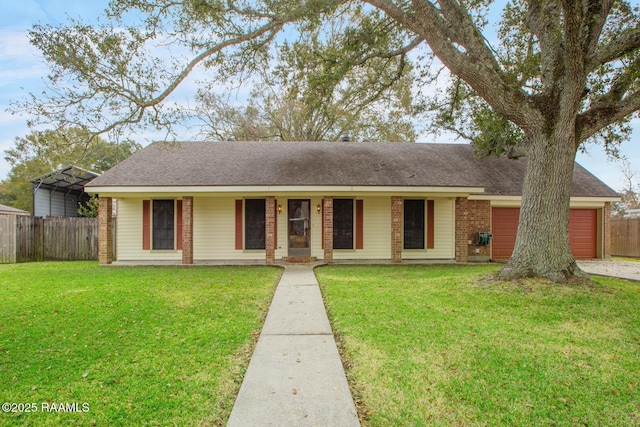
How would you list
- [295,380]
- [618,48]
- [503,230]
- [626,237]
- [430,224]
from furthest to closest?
[626,237] < [503,230] < [430,224] < [618,48] < [295,380]

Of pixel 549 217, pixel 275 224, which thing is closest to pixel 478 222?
pixel 549 217

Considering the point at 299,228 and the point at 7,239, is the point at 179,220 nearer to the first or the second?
the point at 299,228

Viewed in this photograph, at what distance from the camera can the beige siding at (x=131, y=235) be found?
11680 mm

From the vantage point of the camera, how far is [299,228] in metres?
11.8

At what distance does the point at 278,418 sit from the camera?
2.48m

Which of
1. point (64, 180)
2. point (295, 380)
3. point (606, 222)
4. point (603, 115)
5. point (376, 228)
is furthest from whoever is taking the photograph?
point (64, 180)

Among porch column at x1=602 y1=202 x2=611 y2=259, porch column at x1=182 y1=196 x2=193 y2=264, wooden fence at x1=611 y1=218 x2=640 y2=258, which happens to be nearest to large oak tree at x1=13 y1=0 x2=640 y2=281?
porch column at x1=182 y1=196 x2=193 y2=264

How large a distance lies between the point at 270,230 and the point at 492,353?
26.2 ft

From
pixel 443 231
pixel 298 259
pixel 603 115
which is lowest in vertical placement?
pixel 298 259

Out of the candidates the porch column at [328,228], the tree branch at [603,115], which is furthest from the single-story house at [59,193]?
the tree branch at [603,115]

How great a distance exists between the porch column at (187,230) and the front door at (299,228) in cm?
313

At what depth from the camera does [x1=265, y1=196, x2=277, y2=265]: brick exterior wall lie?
35.6 ft

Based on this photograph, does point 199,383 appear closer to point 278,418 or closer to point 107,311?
point 278,418

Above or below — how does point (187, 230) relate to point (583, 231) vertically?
above
